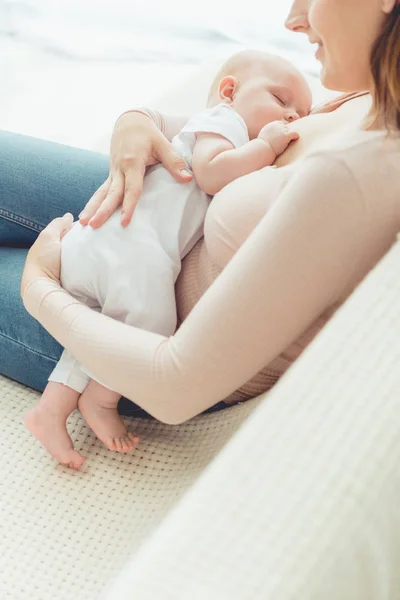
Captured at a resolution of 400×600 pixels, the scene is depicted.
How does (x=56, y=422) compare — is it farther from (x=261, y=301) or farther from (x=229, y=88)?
(x=229, y=88)

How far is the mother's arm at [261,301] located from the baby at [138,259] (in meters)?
0.14

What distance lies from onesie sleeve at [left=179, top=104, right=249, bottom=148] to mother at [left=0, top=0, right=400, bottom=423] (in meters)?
0.08

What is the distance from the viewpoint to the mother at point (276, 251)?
2.27 feet

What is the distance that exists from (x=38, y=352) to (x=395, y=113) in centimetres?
64

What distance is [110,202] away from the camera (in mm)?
1020

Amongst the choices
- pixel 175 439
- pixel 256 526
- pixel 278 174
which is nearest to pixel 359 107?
pixel 278 174

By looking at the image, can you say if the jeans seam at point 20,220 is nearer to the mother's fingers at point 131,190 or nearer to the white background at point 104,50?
the mother's fingers at point 131,190

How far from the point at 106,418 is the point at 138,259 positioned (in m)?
0.23

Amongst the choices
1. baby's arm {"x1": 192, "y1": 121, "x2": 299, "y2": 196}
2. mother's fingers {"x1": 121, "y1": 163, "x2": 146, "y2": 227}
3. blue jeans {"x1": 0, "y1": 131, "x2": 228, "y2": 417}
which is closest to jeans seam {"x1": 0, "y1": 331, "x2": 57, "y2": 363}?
blue jeans {"x1": 0, "y1": 131, "x2": 228, "y2": 417}

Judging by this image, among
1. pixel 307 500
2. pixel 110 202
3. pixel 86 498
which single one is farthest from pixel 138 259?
pixel 307 500

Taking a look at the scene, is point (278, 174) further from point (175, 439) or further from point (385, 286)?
point (175, 439)

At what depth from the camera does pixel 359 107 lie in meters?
0.96

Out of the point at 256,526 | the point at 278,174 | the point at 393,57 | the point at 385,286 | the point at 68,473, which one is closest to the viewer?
the point at 256,526

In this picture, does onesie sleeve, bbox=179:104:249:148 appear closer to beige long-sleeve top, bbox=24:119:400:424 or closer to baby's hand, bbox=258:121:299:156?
baby's hand, bbox=258:121:299:156
